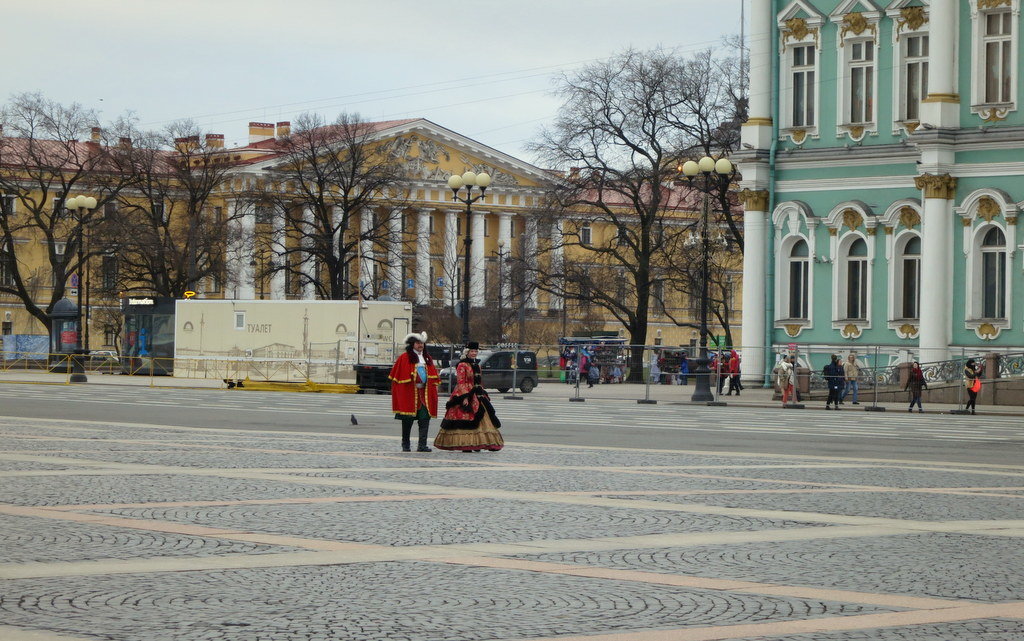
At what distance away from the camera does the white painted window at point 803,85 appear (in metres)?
50.9

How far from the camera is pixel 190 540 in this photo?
1196 cm

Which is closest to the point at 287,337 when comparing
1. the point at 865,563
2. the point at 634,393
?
the point at 634,393

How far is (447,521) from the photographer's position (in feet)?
44.4

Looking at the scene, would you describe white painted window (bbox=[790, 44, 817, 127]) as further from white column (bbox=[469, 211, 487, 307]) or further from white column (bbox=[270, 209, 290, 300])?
white column (bbox=[469, 211, 487, 307])

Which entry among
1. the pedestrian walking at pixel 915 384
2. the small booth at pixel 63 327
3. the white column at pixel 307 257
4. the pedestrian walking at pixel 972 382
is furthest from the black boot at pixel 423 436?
the white column at pixel 307 257

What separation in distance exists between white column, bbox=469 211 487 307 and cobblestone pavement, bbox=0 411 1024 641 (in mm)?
90001

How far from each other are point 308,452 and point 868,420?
18587 mm

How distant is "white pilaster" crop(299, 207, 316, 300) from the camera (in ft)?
275

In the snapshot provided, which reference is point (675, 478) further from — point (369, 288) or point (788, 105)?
point (369, 288)

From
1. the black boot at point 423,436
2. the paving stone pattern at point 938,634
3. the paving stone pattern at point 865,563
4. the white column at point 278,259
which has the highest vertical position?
the white column at point 278,259

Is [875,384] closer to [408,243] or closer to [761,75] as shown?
[761,75]

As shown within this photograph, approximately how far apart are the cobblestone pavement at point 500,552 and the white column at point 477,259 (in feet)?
295

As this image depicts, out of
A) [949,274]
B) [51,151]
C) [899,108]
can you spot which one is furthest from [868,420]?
[51,151]

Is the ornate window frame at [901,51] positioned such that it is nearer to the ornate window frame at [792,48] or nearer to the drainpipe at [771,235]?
the ornate window frame at [792,48]
